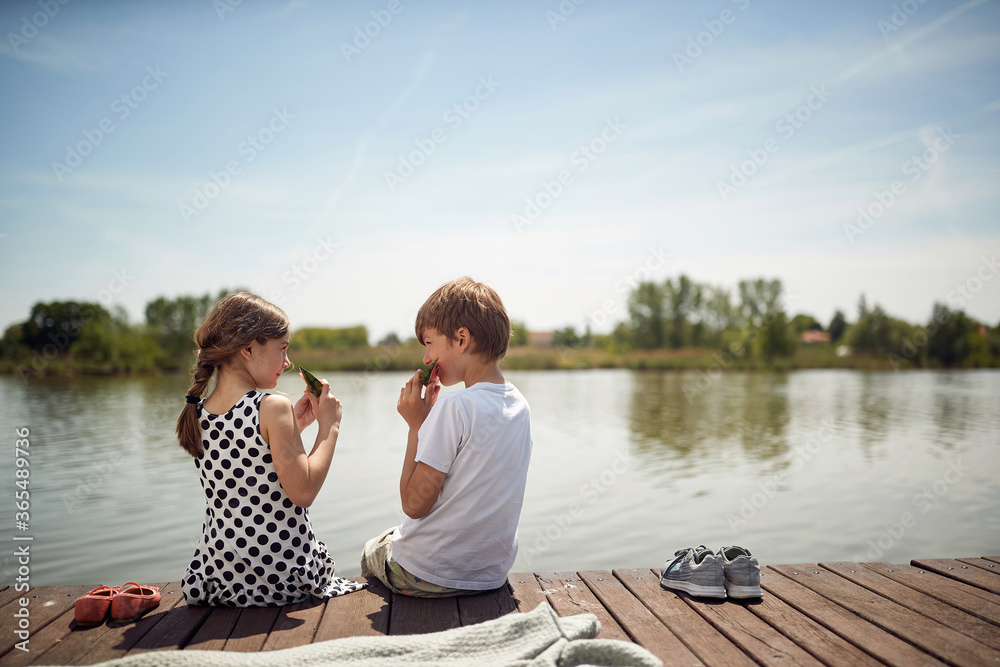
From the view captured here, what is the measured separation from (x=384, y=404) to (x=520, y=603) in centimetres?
1545

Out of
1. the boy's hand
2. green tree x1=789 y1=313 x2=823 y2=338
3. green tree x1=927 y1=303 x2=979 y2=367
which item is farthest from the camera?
green tree x1=789 y1=313 x2=823 y2=338

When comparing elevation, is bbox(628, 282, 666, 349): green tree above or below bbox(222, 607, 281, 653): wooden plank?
above

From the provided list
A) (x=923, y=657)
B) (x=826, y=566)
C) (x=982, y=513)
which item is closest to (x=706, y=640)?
(x=923, y=657)

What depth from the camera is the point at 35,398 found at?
19.0m

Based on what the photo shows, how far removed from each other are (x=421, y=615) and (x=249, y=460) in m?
0.90

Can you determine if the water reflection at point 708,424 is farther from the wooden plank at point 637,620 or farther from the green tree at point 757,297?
the green tree at point 757,297

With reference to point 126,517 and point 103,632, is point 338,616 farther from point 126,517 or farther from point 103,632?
point 126,517

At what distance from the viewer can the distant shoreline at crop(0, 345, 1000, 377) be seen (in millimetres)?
31703

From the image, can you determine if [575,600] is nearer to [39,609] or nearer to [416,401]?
[416,401]

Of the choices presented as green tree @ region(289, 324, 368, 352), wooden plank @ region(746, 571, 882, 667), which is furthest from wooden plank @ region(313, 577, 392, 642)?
green tree @ region(289, 324, 368, 352)

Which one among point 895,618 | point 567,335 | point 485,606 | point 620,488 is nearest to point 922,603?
point 895,618

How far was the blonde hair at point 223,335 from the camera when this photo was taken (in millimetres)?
2566

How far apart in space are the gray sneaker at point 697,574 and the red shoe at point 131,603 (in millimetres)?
2191

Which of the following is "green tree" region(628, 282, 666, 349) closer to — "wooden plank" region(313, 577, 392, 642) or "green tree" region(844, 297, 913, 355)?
"green tree" region(844, 297, 913, 355)
